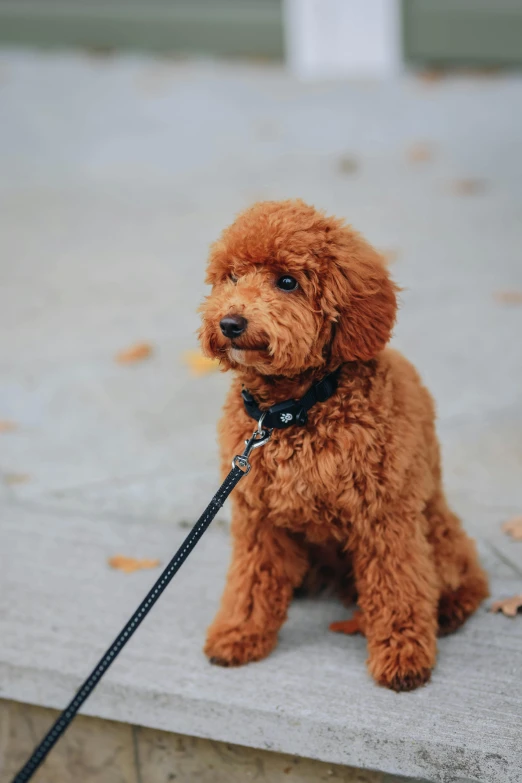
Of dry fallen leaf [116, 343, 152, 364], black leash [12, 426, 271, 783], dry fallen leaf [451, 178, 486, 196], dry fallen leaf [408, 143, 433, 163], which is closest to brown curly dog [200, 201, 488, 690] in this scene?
black leash [12, 426, 271, 783]

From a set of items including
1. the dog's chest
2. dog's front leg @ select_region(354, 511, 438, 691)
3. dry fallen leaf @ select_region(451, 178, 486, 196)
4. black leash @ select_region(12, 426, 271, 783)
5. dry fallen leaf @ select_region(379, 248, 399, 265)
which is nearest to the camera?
black leash @ select_region(12, 426, 271, 783)

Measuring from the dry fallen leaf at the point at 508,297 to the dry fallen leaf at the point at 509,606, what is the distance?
2732 millimetres

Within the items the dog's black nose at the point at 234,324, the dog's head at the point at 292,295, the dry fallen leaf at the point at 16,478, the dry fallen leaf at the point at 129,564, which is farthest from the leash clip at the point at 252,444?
the dry fallen leaf at the point at 16,478

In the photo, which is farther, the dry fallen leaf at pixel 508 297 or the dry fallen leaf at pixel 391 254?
the dry fallen leaf at pixel 391 254

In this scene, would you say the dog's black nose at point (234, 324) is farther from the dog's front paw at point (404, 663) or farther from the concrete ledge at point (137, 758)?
the concrete ledge at point (137, 758)

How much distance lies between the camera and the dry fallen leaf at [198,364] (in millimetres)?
4879

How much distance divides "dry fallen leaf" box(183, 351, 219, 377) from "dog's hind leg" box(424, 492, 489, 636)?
2168 millimetres

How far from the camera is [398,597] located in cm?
259

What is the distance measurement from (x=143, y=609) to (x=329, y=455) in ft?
2.01

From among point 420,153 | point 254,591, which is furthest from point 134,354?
point 420,153

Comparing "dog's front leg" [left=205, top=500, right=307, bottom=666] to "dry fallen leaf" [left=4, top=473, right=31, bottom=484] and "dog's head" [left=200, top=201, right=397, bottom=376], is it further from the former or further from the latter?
"dry fallen leaf" [left=4, top=473, right=31, bottom=484]

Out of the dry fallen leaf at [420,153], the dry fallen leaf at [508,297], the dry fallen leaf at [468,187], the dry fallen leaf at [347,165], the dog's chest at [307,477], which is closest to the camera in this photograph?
the dog's chest at [307,477]

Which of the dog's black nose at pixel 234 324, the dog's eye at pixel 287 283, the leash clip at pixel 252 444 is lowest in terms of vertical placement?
the leash clip at pixel 252 444

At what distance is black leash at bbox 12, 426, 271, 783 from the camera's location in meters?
2.03
